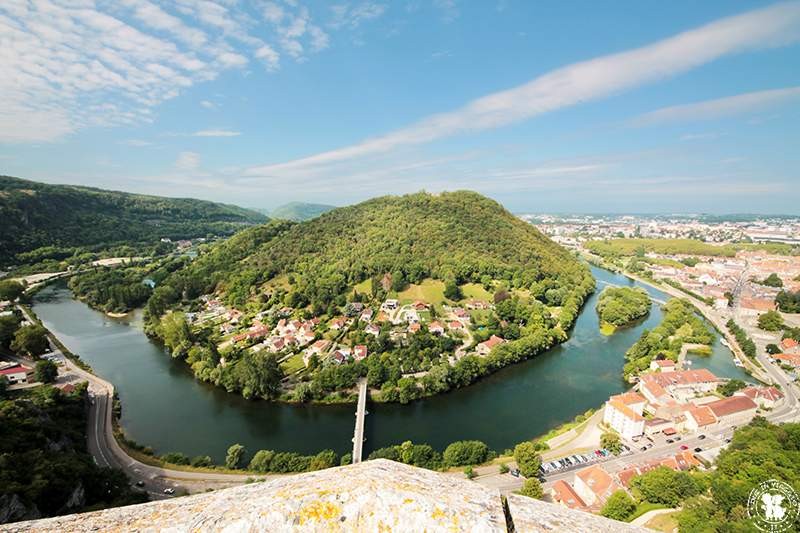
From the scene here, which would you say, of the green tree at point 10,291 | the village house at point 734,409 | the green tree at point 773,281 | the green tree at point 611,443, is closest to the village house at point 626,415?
Result: the green tree at point 611,443

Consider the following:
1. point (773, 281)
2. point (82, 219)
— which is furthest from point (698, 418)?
point (82, 219)

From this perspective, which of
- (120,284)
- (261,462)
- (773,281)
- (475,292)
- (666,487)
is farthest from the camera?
(773,281)

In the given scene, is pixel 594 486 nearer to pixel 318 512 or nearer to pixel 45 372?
pixel 318 512

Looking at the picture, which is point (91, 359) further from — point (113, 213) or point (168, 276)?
point (113, 213)

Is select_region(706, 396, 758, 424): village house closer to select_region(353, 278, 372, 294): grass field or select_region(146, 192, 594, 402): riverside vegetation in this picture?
select_region(146, 192, 594, 402): riverside vegetation

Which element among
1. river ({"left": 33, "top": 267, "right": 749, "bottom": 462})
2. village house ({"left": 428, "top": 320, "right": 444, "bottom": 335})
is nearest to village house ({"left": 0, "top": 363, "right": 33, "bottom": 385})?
river ({"left": 33, "top": 267, "right": 749, "bottom": 462})
